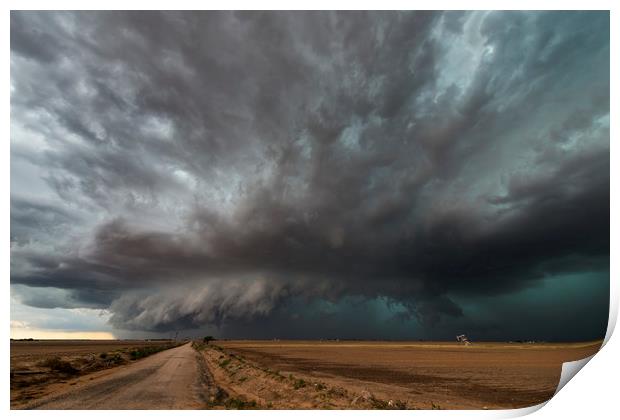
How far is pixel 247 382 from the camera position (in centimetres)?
3447

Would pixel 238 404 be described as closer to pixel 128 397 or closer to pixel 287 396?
pixel 287 396

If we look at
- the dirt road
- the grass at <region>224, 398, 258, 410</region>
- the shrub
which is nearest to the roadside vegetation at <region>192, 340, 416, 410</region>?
the grass at <region>224, 398, 258, 410</region>

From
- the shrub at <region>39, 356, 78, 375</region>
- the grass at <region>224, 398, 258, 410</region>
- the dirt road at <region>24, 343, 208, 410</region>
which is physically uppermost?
the shrub at <region>39, 356, 78, 375</region>

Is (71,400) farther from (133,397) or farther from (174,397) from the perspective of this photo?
(174,397)

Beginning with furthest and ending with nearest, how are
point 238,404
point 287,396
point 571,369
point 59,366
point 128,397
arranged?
point 59,366, point 287,396, point 128,397, point 238,404, point 571,369

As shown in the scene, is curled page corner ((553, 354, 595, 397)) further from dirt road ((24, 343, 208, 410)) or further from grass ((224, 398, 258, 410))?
dirt road ((24, 343, 208, 410))

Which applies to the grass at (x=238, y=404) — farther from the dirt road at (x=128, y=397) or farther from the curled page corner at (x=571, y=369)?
the curled page corner at (x=571, y=369)

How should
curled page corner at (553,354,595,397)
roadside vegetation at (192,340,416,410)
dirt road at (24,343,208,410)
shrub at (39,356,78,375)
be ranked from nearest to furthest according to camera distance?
curled page corner at (553,354,595,397) → dirt road at (24,343,208,410) → roadside vegetation at (192,340,416,410) → shrub at (39,356,78,375)

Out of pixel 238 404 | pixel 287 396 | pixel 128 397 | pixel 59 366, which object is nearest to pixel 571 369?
pixel 287 396

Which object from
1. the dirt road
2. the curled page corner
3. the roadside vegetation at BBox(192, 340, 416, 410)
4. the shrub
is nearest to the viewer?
the curled page corner

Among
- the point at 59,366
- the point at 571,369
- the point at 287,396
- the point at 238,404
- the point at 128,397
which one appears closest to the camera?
the point at 571,369

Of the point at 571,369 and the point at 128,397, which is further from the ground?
the point at 571,369

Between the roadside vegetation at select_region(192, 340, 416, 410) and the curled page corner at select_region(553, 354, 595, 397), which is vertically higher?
the curled page corner at select_region(553, 354, 595, 397)

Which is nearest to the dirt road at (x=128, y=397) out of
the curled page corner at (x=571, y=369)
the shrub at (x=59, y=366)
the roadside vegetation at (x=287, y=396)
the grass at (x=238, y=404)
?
the grass at (x=238, y=404)
